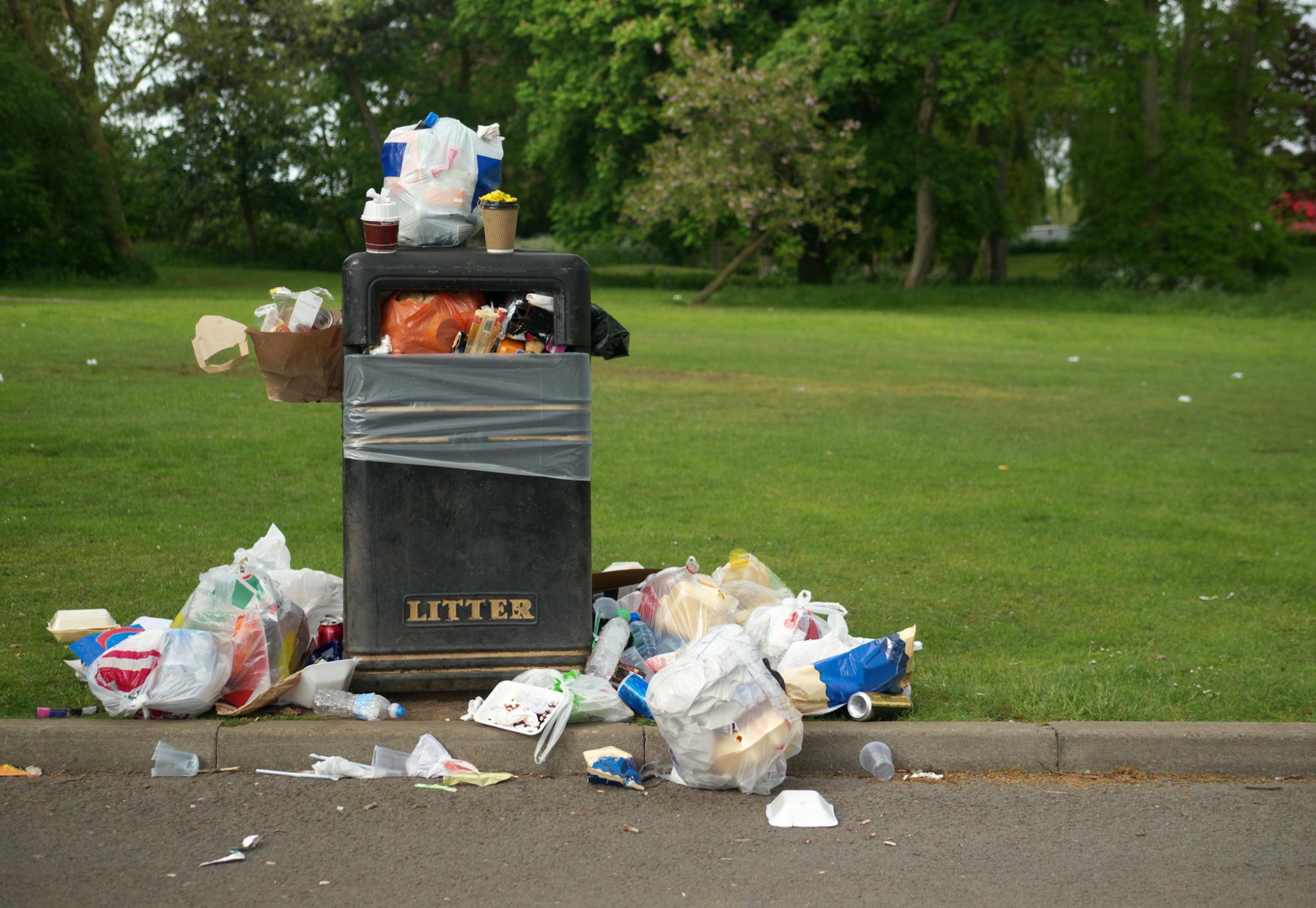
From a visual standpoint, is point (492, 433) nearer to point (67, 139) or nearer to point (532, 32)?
point (67, 139)

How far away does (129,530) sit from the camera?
22.4ft

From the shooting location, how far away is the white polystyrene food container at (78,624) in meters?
4.48

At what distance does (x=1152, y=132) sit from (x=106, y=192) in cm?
2982

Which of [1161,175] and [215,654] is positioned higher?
[1161,175]

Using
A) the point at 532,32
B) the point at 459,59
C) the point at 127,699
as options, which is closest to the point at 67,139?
the point at 532,32

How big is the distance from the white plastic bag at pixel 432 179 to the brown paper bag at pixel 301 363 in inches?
18.1

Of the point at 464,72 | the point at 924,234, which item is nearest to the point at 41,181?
the point at 924,234

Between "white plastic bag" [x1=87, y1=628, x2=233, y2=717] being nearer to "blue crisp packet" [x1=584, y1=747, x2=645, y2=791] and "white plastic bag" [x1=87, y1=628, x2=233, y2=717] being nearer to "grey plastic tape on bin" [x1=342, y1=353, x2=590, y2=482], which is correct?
"grey plastic tape on bin" [x1=342, y1=353, x2=590, y2=482]

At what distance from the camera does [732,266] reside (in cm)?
3177

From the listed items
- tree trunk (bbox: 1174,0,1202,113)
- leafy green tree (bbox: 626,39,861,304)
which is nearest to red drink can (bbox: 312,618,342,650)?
leafy green tree (bbox: 626,39,861,304)

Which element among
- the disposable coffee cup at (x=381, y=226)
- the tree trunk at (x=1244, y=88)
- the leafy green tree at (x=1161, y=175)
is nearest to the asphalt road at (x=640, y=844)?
the disposable coffee cup at (x=381, y=226)

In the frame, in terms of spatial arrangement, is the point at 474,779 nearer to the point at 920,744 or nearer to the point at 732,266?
the point at 920,744

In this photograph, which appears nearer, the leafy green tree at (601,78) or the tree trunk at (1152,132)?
the leafy green tree at (601,78)

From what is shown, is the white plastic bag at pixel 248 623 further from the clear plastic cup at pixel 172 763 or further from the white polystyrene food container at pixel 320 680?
the clear plastic cup at pixel 172 763
